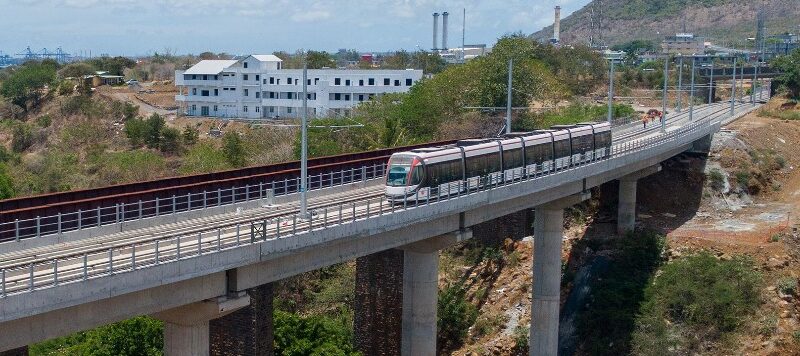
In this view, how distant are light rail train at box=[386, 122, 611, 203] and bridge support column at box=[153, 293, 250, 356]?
9.43m

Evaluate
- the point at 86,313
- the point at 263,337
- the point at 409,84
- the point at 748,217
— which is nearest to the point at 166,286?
the point at 86,313

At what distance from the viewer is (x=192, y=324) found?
28.8m

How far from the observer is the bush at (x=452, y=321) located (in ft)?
178

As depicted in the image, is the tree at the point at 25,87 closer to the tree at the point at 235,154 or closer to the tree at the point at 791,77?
the tree at the point at 235,154

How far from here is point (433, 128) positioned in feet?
284

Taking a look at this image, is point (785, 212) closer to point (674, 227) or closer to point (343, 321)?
point (674, 227)

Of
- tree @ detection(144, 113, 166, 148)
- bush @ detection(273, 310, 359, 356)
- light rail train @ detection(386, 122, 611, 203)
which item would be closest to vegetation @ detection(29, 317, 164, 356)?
bush @ detection(273, 310, 359, 356)

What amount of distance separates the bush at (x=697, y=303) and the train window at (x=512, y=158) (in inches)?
421

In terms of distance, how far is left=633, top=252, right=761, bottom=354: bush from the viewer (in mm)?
50156

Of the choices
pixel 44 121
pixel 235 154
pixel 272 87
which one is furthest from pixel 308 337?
pixel 44 121

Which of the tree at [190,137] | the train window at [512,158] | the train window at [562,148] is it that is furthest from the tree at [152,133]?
the train window at [512,158]

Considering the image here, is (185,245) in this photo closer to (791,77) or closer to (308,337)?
(308,337)

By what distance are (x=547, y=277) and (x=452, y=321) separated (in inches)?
235

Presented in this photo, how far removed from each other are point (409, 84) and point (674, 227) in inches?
2252
